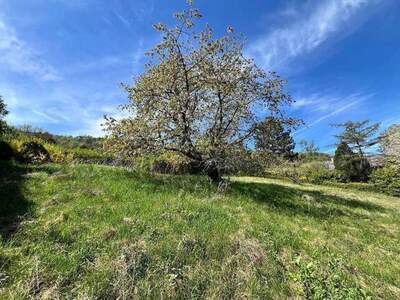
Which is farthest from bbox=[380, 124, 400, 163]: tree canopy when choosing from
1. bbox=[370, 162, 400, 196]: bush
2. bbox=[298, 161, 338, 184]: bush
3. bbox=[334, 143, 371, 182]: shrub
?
bbox=[334, 143, 371, 182]: shrub

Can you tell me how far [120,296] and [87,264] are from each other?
0.96 meters

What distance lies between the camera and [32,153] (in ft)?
52.7

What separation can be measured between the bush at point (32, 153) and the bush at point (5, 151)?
0.69 meters

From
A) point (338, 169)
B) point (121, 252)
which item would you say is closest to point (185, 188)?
point (121, 252)

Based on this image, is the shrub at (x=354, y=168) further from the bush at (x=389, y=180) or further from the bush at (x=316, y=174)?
the bush at (x=389, y=180)

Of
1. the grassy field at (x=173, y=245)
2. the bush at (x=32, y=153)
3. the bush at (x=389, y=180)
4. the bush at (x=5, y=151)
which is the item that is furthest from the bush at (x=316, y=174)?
the bush at (x=5, y=151)

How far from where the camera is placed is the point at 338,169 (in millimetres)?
48969

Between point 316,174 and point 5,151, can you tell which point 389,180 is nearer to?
point 316,174

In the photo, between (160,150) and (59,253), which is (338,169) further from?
(59,253)

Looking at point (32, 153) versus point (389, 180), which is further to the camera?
point (389, 180)

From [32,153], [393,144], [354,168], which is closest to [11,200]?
[32,153]

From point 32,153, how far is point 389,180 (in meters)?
29.5

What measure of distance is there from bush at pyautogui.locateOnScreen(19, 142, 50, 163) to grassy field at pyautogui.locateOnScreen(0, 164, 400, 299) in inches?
176

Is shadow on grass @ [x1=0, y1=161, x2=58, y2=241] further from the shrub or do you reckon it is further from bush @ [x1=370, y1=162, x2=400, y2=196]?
the shrub
